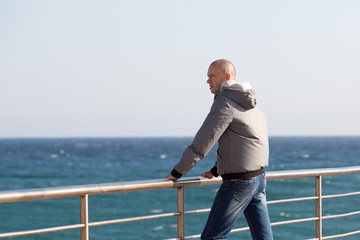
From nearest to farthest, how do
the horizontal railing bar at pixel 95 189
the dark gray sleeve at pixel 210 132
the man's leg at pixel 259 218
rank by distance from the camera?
the horizontal railing bar at pixel 95 189 < the dark gray sleeve at pixel 210 132 < the man's leg at pixel 259 218

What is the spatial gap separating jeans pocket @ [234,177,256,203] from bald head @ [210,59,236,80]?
60 centimetres

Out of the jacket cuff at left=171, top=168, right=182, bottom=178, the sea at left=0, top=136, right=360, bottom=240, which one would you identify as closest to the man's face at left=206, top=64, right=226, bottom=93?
the jacket cuff at left=171, top=168, right=182, bottom=178

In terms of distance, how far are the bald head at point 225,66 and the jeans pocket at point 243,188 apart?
60 centimetres

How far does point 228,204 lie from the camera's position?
293 cm

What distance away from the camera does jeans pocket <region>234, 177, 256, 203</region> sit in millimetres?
2916

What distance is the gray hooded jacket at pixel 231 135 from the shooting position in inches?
111

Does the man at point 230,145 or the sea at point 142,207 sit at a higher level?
the man at point 230,145

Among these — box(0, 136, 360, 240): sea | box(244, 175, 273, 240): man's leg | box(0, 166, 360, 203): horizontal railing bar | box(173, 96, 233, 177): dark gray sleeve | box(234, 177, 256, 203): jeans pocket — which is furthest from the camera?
box(0, 136, 360, 240): sea

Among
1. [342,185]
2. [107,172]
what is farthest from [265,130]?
[107,172]

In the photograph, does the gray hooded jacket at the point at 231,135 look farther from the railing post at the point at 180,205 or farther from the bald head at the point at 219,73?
the railing post at the point at 180,205

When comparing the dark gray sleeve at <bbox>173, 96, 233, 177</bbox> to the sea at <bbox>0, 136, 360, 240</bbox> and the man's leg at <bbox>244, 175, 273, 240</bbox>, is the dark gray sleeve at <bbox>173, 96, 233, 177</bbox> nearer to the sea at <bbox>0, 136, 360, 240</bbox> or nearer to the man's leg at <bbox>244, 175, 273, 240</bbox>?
the man's leg at <bbox>244, 175, 273, 240</bbox>

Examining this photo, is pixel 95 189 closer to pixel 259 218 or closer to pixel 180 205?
pixel 180 205

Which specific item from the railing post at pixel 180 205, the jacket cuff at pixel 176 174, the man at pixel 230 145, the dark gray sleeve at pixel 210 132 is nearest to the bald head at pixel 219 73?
the man at pixel 230 145

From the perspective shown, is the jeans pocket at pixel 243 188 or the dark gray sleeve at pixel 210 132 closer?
the dark gray sleeve at pixel 210 132
